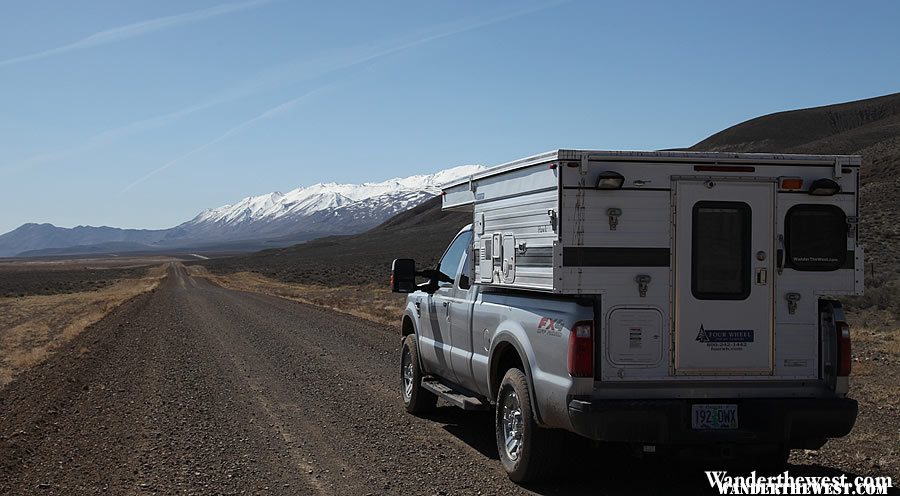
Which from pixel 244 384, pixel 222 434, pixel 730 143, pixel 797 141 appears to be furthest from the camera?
pixel 730 143

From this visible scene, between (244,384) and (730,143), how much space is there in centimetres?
11414

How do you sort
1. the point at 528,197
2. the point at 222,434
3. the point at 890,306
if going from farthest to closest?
the point at 890,306 < the point at 222,434 < the point at 528,197

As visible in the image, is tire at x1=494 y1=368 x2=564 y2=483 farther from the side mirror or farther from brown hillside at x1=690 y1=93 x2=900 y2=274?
brown hillside at x1=690 y1=93 x2=900 y2=274

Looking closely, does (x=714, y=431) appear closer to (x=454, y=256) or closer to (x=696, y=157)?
(x=696, y=157)

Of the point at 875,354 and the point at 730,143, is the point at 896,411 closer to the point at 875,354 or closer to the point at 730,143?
the point at 875,354

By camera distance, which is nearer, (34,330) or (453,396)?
(453,396)

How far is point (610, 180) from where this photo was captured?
6.14 m

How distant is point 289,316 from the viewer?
83.4ft

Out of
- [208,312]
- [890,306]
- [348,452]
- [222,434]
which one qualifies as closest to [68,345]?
[208,312]

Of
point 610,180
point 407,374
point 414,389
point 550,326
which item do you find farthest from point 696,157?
point 407,374

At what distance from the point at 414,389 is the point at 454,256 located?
5.51 ft

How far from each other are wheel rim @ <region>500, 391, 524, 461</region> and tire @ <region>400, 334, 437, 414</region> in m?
2.64

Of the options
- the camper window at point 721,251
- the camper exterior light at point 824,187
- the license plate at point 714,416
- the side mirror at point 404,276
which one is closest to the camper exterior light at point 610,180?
the camper window at point 721,251

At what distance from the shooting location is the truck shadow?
22.1 feet
